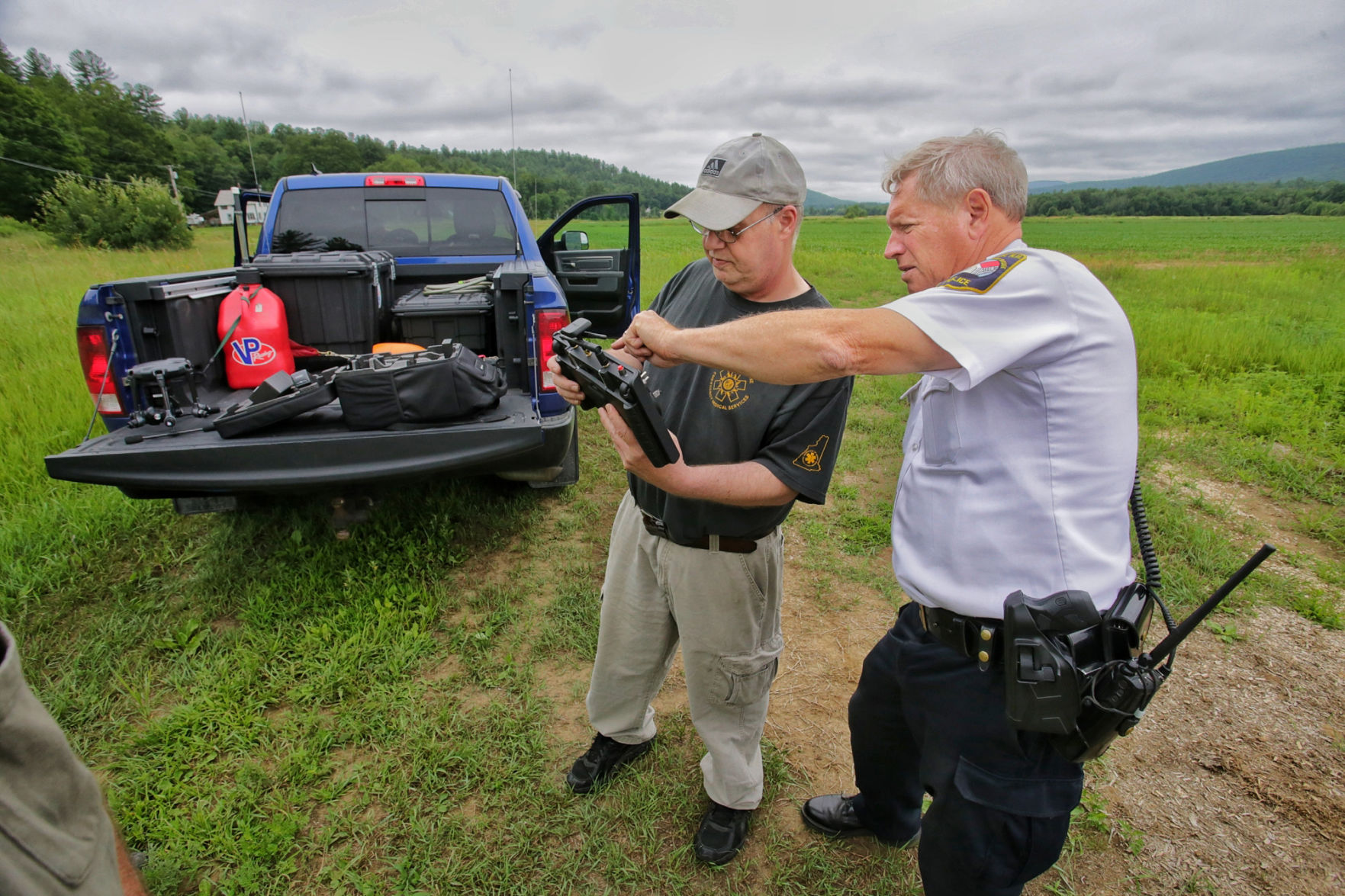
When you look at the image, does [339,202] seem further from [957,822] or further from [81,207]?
[81,207]

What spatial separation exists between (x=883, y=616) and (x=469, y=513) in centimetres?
239

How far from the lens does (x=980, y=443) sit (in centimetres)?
136

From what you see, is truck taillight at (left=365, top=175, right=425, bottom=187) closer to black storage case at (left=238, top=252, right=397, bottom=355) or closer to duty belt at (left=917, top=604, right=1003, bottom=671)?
black storage case at (left=238, top=252, right=397, bottom=355)

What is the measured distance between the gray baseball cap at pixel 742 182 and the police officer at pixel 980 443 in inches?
11.1

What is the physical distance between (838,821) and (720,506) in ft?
3.89

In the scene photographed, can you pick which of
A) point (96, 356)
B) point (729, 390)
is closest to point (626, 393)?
point (729, 390)

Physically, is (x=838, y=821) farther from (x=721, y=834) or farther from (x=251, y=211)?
(x=251, y=211)

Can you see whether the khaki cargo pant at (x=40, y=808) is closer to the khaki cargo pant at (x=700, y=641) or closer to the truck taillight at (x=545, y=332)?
the khaki cargo pant at (x=700, y=641)

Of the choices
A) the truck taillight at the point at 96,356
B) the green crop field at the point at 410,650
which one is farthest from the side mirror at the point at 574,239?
the truck taillight at the point at 96,356

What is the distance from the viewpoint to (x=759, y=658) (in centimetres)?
200

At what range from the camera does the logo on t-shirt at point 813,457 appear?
1.72m

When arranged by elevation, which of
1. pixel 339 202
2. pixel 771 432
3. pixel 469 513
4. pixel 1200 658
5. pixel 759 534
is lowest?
pixel 1200 658

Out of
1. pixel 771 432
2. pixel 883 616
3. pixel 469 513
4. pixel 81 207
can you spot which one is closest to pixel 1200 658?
pixel 883 616

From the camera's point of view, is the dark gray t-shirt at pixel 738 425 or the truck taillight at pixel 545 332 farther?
the truck taillight at pixel 545 332
